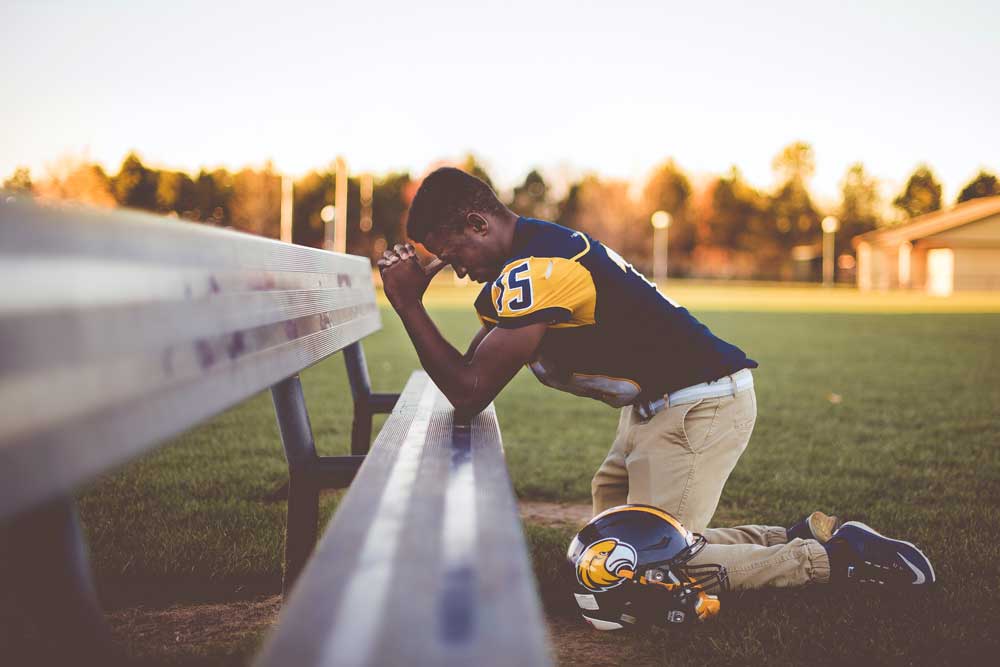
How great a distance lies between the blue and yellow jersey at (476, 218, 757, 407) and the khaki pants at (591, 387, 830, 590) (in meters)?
0.12

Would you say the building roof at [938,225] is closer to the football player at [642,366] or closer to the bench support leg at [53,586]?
the football player at [642,366]

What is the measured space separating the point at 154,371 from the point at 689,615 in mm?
2049

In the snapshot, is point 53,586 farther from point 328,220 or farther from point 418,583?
point 328,220

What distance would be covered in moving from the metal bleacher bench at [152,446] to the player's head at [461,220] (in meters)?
1.04

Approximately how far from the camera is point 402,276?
2799mm

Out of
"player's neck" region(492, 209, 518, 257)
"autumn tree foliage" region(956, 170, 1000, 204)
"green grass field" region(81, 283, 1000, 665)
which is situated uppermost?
"autumn tree foliage" region(956, 170, 1000, 204)

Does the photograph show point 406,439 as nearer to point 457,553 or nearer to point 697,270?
point 457,553

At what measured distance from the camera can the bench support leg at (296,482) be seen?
2453mm

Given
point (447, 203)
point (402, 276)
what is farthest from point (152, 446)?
point (447, 203)

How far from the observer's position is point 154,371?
1250 mm

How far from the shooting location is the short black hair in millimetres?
2812

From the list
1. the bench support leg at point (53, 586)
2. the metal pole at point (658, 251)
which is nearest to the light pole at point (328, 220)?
the metal pole at point (658, 251)

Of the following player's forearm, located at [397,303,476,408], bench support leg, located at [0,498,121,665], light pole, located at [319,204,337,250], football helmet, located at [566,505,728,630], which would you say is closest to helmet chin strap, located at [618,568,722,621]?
football helmet, located at [566,505,728,630]

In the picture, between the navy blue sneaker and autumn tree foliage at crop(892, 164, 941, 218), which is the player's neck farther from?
autumn tree foliage at crop(892, 164, 941, 218)
